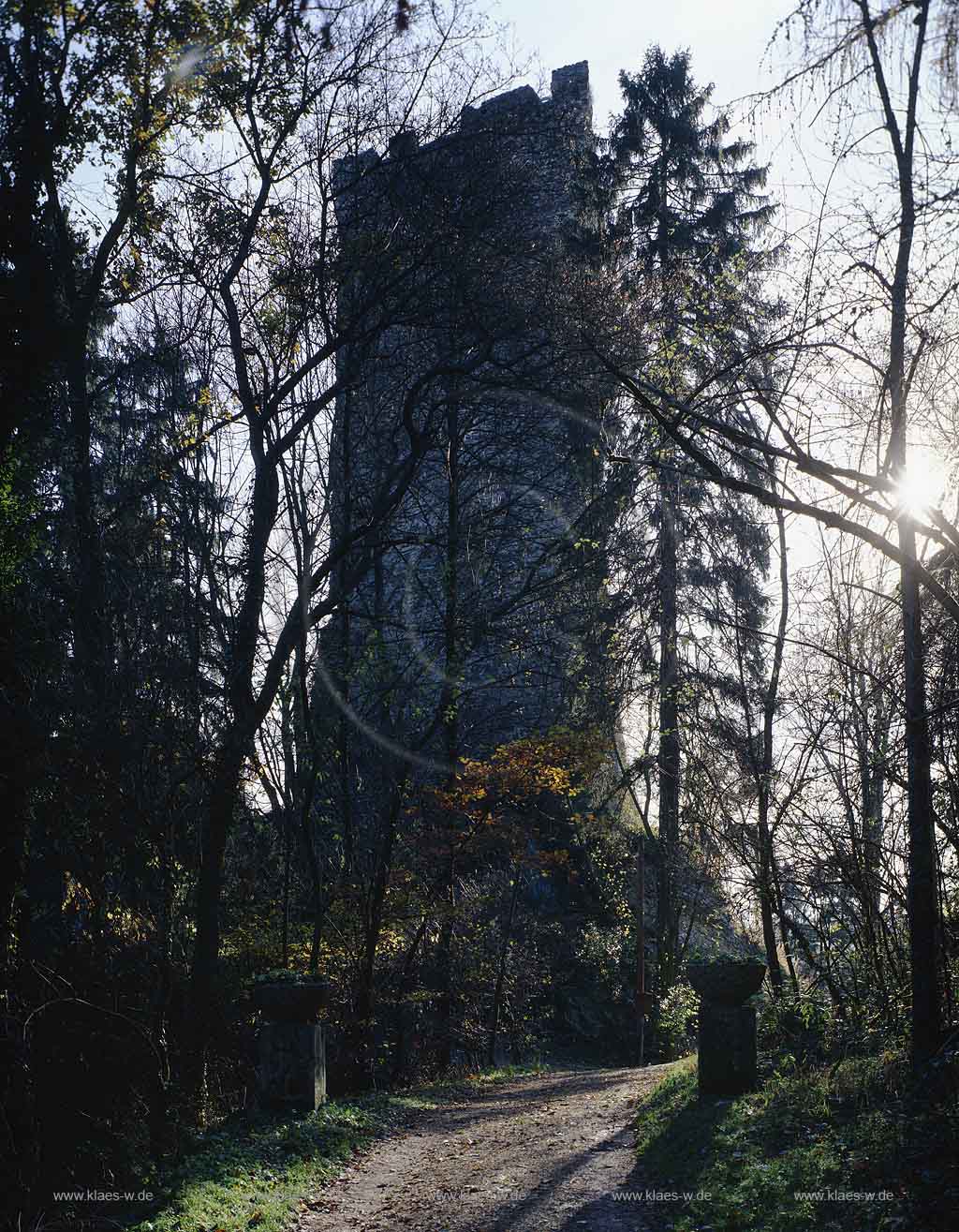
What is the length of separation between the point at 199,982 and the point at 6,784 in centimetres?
415

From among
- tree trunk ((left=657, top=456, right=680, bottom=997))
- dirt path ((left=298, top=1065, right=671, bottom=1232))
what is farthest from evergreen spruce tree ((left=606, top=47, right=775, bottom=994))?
dirt path ((left=298, top=1065, right=671, bottom=1232))

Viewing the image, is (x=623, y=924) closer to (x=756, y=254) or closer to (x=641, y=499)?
(x=641, y=499)

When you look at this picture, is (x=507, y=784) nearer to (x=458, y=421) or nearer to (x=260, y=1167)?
(x=458, y=421)

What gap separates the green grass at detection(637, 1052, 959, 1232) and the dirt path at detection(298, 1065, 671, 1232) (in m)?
0.36

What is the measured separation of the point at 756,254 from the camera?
8586mm

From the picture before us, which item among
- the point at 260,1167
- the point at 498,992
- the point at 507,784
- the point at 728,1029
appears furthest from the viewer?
the point at 498,992

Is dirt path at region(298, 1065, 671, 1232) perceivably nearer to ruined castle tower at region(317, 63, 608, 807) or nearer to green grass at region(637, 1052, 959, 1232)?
green grass at region(637, 1052, 959, 1232)

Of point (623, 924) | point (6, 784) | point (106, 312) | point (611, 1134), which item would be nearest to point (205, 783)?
point (6, 784)

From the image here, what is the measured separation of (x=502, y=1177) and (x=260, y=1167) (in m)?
1.81

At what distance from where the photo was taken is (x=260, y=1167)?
7.58 meters

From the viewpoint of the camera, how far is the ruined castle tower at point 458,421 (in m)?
12.9

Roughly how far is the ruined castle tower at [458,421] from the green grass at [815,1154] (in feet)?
22.8

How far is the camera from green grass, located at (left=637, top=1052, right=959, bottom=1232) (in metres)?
5.15

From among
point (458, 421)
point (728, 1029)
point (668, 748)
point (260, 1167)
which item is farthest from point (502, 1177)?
point (668, 748)
